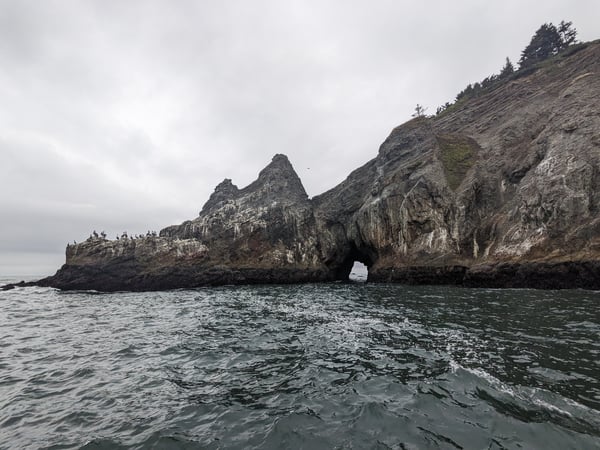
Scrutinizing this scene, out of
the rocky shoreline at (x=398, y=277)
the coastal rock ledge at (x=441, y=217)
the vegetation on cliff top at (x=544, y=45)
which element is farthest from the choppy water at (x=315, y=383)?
the vegetation on cliff top at (x=544, y=45)

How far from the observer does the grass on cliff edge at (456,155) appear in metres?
47.2

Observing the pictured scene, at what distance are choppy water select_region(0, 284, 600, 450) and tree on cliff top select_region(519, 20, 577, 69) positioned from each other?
85907 millimetres

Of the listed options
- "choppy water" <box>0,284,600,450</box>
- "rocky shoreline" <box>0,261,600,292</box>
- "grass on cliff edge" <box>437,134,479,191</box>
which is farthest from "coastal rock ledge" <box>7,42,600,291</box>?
"choppy water" <box>0,284,600,450</box>

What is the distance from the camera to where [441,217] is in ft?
143

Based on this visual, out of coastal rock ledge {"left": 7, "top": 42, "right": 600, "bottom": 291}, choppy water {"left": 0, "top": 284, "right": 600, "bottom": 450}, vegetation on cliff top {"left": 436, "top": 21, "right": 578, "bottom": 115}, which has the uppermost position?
vegetation on cliff top {"left": 436, "top": 21, "right": 578, "bottom": 115}

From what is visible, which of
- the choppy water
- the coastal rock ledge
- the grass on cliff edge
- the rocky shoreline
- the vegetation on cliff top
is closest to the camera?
the choppy water

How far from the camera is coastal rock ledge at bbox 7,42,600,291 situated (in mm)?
31828

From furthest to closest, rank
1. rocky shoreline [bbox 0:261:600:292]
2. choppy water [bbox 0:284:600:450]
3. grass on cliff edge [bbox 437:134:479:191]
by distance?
grass on cliff edge [bbox 437:134:479:191] → rocky shoreline [bbox 0:261:600:292] → choppy water [bbox 0:284:600:450]

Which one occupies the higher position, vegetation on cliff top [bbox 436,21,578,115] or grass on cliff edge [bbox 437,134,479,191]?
vegetation on cliff top [bbox 436,21,578,115]

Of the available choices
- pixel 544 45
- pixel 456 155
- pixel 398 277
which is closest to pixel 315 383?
pixel 398 277

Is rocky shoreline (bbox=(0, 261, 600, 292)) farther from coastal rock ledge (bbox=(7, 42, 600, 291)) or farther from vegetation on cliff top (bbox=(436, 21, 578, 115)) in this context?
vegetation on cliff top (bbox=(436, 21, 578, 115))

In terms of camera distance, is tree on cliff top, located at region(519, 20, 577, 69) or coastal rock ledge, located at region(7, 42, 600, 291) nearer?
coastal rock ledge, located at region(7, 42, 600, 291)

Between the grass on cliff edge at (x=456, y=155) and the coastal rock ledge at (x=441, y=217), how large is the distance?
0.90ft

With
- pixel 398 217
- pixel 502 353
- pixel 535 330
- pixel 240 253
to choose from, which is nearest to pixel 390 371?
pixel 502 353
